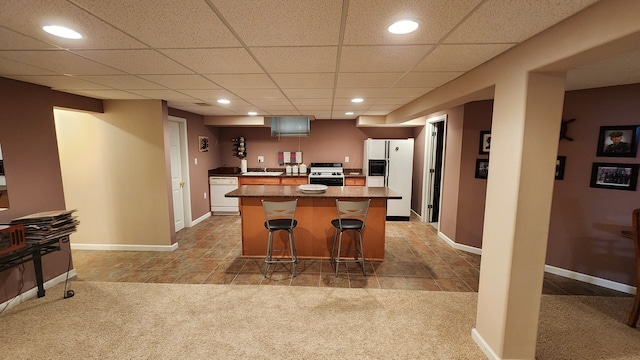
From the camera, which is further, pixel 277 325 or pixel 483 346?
pixel 277 325

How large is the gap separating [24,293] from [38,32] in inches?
108

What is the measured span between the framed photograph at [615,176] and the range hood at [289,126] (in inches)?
191

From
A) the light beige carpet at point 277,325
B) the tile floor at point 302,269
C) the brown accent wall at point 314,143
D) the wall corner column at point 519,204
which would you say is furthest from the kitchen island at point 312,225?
the brown accent wall at point 314,143

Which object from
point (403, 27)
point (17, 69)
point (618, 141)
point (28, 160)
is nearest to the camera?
point (403, 27)

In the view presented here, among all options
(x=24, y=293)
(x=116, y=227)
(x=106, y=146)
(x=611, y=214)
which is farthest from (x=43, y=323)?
(x=611, y=214)

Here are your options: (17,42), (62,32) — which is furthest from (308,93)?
(17,42)

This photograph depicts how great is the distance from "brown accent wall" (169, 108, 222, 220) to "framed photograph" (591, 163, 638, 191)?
19.8ft

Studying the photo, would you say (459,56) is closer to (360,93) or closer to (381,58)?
(381,58)

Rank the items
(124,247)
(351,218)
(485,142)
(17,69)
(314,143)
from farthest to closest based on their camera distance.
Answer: (314,143), (124,247), (485,142), (351,218), (17,69)

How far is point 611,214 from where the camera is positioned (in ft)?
9.46

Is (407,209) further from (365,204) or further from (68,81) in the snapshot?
(68,81)

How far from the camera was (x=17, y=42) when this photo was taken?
162cm

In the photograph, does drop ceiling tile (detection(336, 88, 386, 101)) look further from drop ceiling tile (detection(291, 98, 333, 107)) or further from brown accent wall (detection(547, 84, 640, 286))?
brown accent wall (detection(547, 84, 640, 286))

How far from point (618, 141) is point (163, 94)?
531cm
